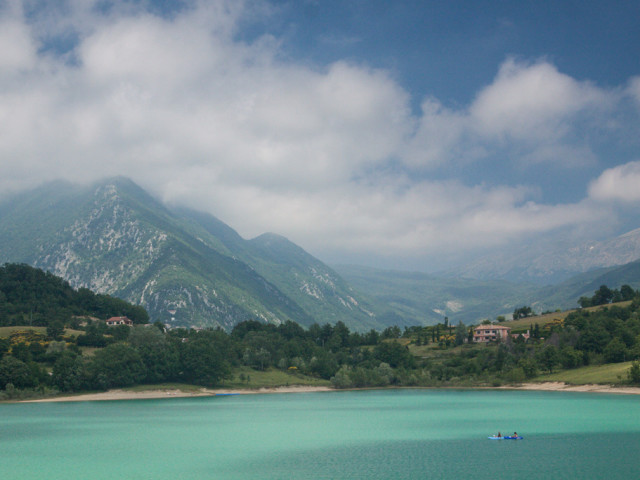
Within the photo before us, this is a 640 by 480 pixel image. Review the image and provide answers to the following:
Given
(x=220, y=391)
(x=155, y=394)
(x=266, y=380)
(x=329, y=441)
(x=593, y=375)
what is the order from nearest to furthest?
1. (x=329, y=441)
2. (x=593, y=375)
3. (x=155, y=394)
4. (x=220, y=391)
5. (x=266, y=380)

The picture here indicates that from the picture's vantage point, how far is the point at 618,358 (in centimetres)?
14362

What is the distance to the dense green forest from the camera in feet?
457

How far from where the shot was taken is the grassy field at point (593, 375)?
420 ft

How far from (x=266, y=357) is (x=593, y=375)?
301ft

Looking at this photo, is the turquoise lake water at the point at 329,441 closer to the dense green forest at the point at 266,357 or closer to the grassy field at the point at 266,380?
the dense green forest at the point at 266,357

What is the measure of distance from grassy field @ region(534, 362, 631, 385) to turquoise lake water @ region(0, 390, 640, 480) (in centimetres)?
1671

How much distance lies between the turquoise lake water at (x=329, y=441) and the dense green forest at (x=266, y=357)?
83.2ft

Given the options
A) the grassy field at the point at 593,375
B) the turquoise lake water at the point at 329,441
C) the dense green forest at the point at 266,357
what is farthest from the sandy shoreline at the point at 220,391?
the turquoise lake water at the point at 329,441

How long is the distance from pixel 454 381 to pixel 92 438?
11655 centimetres

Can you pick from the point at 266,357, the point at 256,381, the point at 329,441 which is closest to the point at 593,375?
the point at 256,381

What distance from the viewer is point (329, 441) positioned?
68500 millimetres

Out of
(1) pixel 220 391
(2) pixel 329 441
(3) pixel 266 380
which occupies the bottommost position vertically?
(1) pixel 220 391

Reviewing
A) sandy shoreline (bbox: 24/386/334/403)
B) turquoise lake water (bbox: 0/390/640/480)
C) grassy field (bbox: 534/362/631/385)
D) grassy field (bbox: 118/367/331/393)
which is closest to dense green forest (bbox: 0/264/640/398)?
grassy field (bbox: 118/367/331/393)

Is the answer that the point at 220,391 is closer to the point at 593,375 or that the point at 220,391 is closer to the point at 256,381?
the point at 256,381
